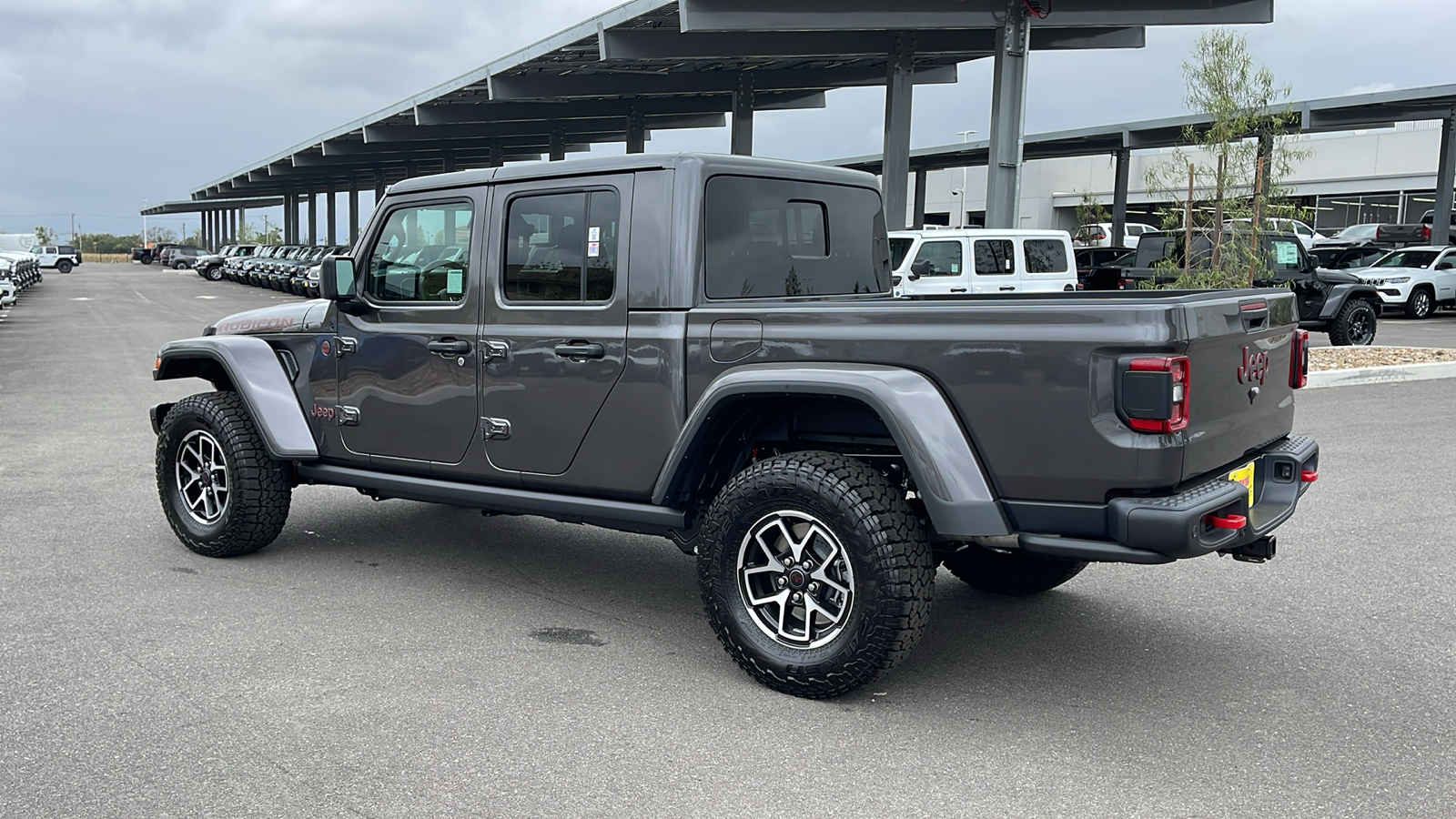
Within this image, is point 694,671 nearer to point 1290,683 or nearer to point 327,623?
point 327,623

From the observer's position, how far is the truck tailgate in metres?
3.78

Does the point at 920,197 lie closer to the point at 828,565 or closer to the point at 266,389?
the point at 266,389

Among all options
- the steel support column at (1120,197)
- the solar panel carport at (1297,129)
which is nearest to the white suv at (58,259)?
the solar panel carport at (1297,129)

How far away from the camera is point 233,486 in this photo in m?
5.88

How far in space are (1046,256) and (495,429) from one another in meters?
13.0

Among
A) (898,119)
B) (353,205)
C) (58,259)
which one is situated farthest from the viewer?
(58,259)

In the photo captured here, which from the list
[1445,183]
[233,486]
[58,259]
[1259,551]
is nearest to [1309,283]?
[1259,551]

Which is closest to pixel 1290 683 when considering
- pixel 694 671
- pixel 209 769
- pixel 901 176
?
pixel 694 671

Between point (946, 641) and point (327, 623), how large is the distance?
2542 millimetres

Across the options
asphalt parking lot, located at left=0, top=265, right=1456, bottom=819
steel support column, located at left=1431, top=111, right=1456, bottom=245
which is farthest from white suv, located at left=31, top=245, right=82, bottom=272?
asphalt parking lot, located at left=0, top=265, right=1456, bottom=819

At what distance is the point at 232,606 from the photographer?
17.1ft

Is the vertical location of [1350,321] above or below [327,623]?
above

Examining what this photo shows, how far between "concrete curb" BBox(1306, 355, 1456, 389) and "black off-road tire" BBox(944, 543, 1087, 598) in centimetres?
937

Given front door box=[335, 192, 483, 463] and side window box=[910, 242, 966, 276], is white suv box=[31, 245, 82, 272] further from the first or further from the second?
front door box=[335, 192, 483, 463]
